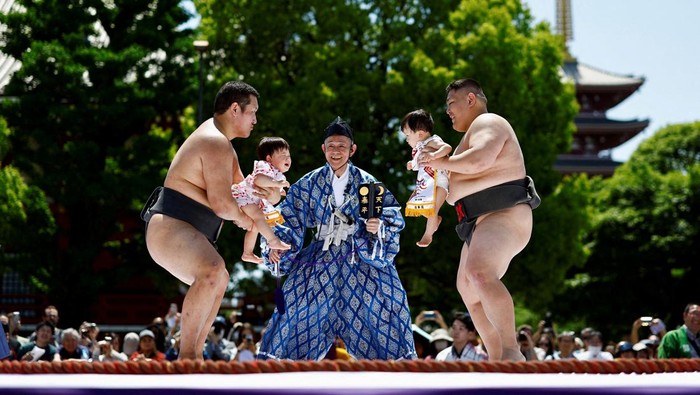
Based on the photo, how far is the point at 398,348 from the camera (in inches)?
204

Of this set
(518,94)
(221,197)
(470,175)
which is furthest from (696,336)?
(518,94)

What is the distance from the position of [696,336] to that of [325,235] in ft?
12.0

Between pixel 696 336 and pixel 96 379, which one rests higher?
pixel 96 379

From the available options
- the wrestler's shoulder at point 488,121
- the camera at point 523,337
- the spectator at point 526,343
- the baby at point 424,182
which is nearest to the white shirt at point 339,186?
the baby at point 424,182

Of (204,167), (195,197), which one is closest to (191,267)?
(195,197)

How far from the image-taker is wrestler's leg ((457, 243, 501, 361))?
4.45 m

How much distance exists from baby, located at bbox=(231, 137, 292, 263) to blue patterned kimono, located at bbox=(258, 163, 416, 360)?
275 millimetres

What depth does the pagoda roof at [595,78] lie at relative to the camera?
1558 inches

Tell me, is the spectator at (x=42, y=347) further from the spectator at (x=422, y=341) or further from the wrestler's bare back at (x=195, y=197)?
the wrestler's bare back at (x=195, y=197)

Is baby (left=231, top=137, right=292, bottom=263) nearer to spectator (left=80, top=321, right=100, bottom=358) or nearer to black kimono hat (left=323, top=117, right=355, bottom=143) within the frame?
black kimono hat (left=323, top=117, right=355, bottom=143)

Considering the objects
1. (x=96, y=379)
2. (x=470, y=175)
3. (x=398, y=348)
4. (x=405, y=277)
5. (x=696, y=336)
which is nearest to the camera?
(x=96, y=379)

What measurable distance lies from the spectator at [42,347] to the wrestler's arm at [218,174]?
4168 mm

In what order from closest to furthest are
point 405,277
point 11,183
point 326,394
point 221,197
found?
point 326,394, point 221,197, point 11,183, point 405,277

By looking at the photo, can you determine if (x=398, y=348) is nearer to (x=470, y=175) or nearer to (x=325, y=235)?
(x=325, y=235)
